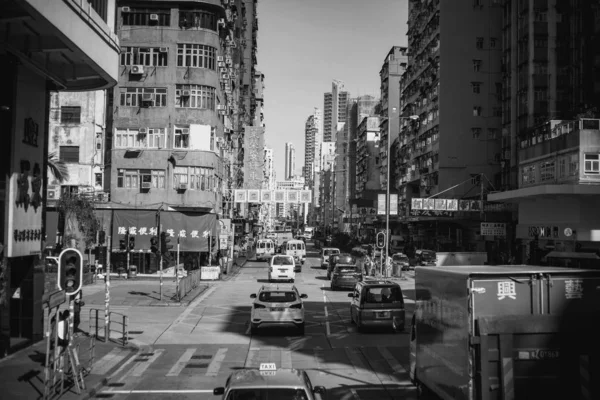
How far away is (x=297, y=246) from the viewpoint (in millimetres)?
61250

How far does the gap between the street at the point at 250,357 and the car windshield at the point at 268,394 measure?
5319 mm

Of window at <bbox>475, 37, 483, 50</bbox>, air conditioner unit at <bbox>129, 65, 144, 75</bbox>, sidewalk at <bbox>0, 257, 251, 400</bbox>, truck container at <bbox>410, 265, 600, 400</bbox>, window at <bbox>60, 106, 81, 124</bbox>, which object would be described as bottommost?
sidewalk at <bbox>0, 257, 251, 400</bbox>

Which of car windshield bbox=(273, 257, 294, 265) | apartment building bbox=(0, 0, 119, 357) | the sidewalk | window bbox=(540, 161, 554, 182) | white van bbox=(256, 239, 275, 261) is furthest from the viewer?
white van bbox=(256, 239, 275, 261)

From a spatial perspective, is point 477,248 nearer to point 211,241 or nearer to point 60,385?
point 211,241

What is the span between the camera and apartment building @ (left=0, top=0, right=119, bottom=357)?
52.4 ft

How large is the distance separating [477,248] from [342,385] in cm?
5534

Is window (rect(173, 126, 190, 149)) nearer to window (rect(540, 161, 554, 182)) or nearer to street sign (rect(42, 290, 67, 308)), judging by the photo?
street sign (rect(42, 290, 67, 308))

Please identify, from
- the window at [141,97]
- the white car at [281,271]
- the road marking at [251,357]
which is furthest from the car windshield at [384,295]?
the window at [141,97]

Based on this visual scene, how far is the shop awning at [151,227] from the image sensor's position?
48.2m

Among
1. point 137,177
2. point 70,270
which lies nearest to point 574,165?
point 137,177

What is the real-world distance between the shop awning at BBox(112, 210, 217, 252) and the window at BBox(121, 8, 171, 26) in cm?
1466

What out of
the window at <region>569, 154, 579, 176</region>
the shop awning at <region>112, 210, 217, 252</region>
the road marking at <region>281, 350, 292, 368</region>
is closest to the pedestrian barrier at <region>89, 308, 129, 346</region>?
the road marking at <region>281, 350, 292, 368</region>

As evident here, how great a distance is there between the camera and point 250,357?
18281mm

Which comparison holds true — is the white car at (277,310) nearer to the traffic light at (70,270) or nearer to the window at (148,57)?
the traffic light at (70,270)
